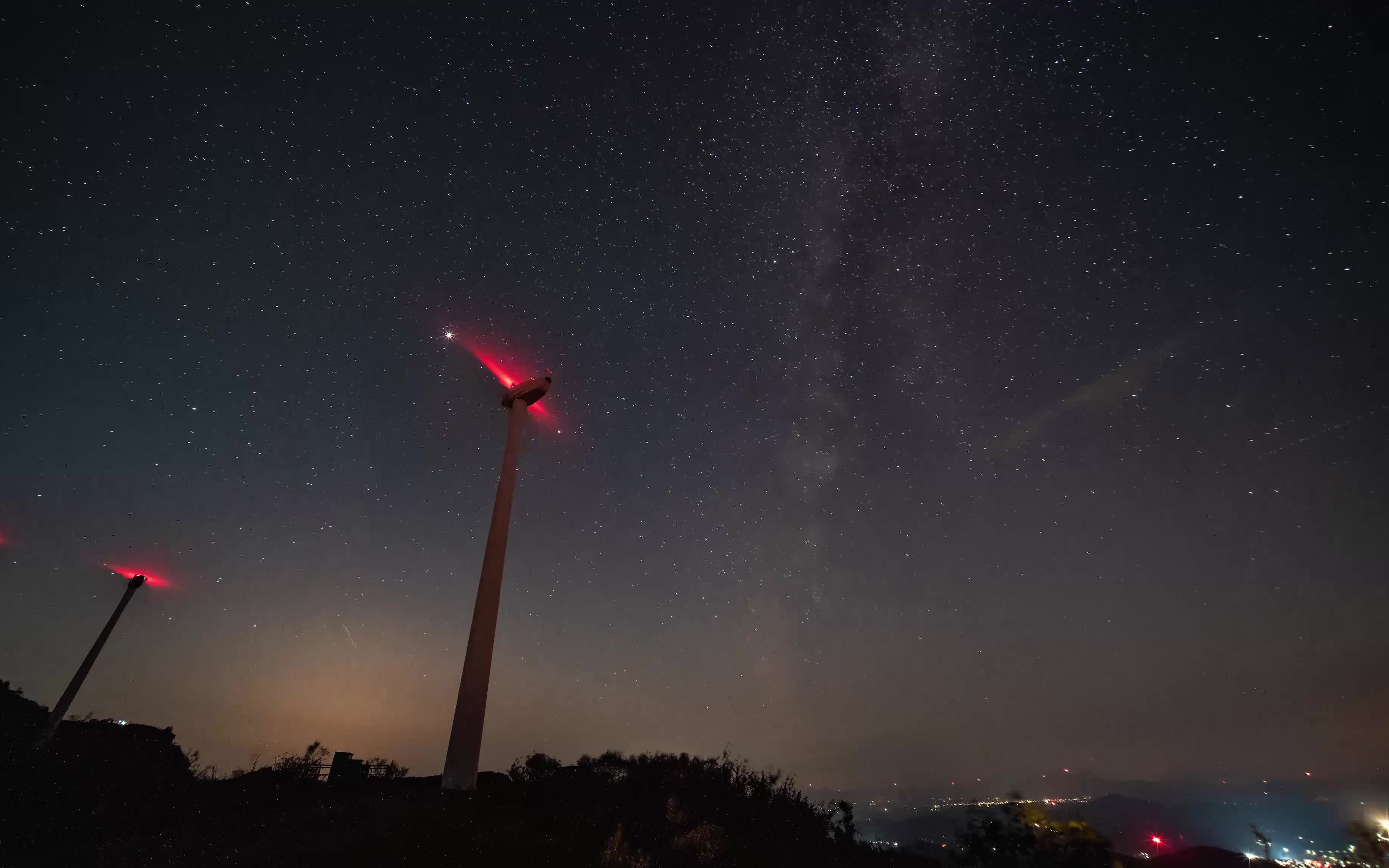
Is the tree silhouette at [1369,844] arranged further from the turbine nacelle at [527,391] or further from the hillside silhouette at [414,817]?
the turbine nacelle at [527,391]

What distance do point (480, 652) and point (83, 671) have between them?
101ft

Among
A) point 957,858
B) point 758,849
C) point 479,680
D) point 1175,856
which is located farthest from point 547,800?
point 1175,856

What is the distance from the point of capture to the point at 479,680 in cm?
2136

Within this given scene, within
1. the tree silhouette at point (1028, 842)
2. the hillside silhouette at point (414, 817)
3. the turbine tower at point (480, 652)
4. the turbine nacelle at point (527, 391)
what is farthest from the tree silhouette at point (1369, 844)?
the turbine nacelle at point (527, 391)

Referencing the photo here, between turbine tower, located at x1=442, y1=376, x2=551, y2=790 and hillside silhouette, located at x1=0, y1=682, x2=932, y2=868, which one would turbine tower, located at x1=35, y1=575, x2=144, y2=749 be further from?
turbine tower, located at x1=442, y1=376, x2=551, y2=790

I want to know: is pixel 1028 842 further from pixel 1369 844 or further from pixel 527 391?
pixel 527 391

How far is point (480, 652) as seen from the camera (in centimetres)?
2198

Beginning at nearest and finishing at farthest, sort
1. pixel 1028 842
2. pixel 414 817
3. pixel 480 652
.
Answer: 1. pixel 414 817
2. pixel 1028 842
3. pixel 480 652

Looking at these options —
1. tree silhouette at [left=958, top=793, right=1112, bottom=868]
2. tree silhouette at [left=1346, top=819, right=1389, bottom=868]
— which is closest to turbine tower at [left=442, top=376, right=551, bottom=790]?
tree silhouette at [left=958, top=793, right=1112, bottom=868]

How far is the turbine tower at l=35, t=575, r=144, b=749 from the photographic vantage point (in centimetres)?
2623

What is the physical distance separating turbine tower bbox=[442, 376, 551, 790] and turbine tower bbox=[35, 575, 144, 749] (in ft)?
61.2

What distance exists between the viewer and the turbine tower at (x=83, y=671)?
1033 inches

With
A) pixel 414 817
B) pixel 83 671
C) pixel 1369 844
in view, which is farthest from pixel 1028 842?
pixel 83 671

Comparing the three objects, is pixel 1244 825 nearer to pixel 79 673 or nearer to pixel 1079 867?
pixel 1079 867
